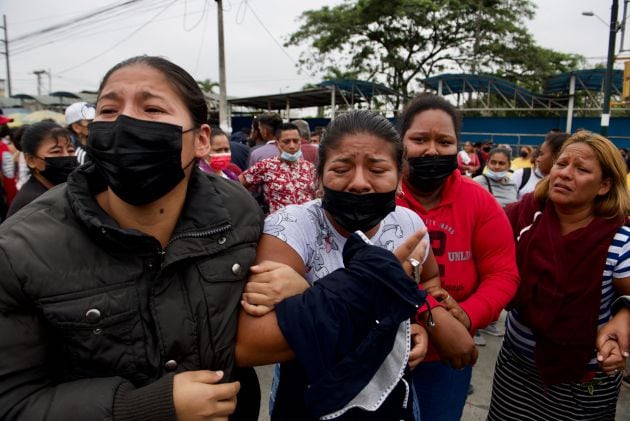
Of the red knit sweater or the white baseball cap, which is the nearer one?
the red knit sweater

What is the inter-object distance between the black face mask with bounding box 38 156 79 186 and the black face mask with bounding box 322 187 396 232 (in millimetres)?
2423

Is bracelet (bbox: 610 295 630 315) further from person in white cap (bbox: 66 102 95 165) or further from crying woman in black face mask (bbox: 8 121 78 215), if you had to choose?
person in white cap (bbox: 66 102 95 165)

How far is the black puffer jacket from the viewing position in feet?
2.86

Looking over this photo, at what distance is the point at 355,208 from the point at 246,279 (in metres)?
0.42

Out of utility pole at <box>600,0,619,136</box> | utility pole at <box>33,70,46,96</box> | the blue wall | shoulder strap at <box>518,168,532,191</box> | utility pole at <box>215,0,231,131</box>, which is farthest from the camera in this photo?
utility pole at <box>33,70,46,96</box>

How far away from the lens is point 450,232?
1674mm

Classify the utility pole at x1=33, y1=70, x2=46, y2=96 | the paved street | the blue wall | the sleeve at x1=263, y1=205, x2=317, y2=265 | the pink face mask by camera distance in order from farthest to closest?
1. the utility pole at x1=33, y1=70, x2=46, y2=96
2. the blue wall
3. the pink face mask
4. the paved street
5. the sleeve at x1=263, y1=205, x2=317, y2=265

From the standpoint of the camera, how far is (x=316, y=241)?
131 cm

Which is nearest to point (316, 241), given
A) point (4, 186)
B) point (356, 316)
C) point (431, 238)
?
point (356, 316)

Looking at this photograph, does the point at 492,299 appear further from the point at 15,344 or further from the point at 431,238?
the point at 15,344

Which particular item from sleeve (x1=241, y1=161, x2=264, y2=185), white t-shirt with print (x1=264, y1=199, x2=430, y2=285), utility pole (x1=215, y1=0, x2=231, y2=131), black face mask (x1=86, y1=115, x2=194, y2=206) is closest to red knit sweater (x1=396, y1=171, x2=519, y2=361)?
white t-shirt with print (x1=264, y1=199, x2=430, y2=285)

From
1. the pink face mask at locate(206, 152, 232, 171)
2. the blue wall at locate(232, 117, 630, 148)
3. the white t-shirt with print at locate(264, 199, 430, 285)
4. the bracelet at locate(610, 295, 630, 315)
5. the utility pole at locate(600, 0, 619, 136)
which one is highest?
the utility pole at locate(600, 0, 619, 136)

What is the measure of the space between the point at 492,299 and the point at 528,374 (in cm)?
69

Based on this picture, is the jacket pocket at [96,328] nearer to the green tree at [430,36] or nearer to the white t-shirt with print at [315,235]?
the white t-shirt with print at [315,235]
